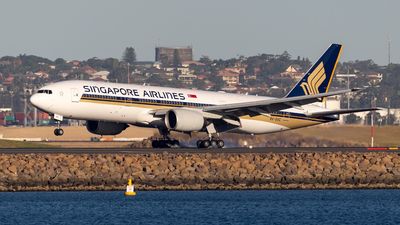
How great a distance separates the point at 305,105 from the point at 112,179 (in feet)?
81.4

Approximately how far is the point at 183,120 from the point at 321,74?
1486 centimetres

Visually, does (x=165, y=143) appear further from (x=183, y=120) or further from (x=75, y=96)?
(x=75, y=96)

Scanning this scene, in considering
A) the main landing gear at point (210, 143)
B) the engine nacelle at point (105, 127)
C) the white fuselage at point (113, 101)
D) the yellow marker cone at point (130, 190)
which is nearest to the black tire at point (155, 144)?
the engine nacelle at point (105, 127)

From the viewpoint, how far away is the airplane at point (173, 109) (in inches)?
3061

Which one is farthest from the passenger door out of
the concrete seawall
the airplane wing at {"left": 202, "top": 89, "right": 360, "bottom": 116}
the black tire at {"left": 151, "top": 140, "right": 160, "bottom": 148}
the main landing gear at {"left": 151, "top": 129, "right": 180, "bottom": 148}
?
the concrete seawall

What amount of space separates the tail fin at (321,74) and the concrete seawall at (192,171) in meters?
21.4

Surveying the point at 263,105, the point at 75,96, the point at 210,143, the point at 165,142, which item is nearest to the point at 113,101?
the point at 75,96

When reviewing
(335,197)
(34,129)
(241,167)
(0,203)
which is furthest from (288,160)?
(34,129)

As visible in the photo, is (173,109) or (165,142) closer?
(173,109)

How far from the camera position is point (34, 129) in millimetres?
132625

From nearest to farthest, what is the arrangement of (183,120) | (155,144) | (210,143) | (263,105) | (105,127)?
(183,120), (263,105), (210,143), (105,127), (155,144)

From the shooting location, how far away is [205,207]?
55.8 metres

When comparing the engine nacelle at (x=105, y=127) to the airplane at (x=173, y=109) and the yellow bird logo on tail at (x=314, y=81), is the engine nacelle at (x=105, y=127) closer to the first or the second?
the airplane at (x=173, y=109)

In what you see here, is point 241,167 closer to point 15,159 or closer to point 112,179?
point 112,179
